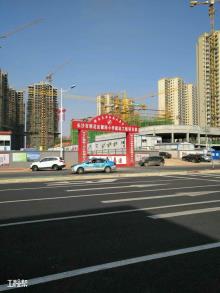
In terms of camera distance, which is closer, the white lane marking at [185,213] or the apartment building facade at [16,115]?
the white lane marking at [185,213]

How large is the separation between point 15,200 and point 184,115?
132380 mm

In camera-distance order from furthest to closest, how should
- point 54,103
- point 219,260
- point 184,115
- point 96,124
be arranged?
1. point 184,115
2. point 54,103
3. point 96,124
4. point 219,260

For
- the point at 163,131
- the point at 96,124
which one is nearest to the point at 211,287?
the point at 96,124

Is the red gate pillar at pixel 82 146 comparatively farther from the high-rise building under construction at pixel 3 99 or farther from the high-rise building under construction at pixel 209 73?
the high-rise building under construction at pixel 209 73

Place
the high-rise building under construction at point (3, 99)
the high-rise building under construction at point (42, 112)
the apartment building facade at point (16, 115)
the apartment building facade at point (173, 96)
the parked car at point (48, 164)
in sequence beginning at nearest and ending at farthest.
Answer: the parked car at point (48, 164) → the high-rise building under construction at point (42, 112) → the high-rise building under construction at point (3, 99) → the apartment building facade at point (16, 115) → the apartment building facade at point (173, 96)

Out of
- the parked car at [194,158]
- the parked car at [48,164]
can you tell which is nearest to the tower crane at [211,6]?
the parked car at [194,158]

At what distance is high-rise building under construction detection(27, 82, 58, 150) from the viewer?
8946 cm

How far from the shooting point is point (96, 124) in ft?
158

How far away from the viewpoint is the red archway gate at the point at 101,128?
46.1 m

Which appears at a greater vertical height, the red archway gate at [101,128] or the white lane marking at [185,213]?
the red archway gate at [101,128]

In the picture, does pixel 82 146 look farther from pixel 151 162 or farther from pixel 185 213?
pixel 185 213

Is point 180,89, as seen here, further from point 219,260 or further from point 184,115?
point 219,260

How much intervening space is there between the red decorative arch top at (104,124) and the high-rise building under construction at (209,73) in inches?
2553

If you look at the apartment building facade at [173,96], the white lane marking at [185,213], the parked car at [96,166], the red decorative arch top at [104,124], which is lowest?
the white lane marking at [185,213]
